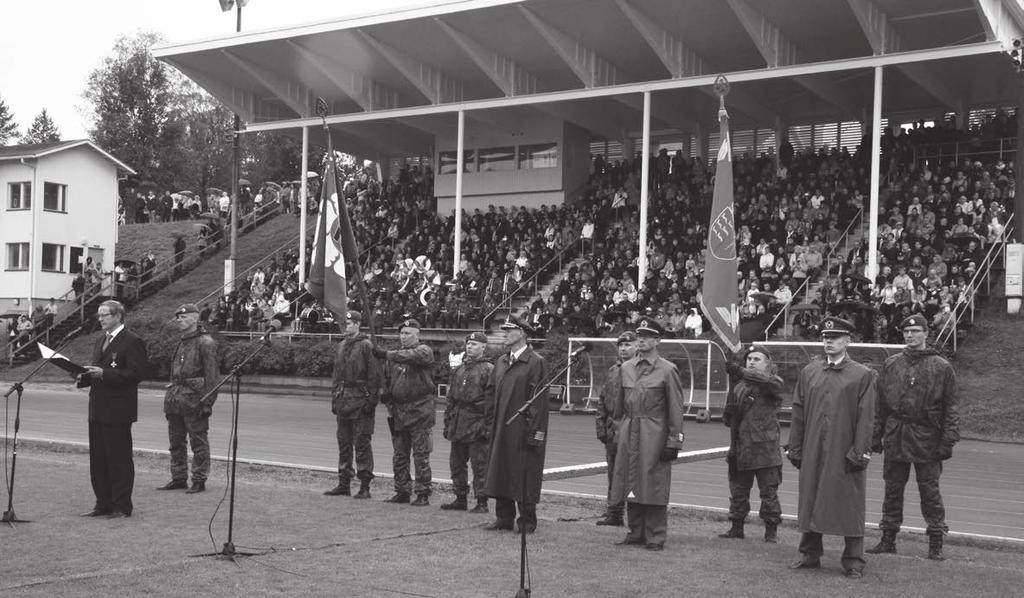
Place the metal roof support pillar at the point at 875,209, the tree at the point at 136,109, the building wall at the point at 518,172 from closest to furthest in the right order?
the metal roof support pillar at the point at 875,209 → the building wall at the point at 518,172 → the tree at the point at 136,109

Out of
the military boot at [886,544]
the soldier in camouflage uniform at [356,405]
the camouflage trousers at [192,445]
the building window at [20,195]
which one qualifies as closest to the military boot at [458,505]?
the soldier in camouflage uniform at [356,405]

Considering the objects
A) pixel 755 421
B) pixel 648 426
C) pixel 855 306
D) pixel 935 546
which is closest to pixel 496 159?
pixel 855 306

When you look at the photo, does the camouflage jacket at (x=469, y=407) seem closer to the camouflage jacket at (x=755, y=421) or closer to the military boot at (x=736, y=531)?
the camouflage jacket at (x=755, y=421)

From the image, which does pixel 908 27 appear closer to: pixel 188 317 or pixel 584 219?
pixel 584 219

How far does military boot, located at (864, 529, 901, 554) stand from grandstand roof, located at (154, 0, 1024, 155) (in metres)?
20.5

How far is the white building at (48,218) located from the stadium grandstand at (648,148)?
31.0ft

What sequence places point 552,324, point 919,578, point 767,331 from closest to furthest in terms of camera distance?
point 919,578 → point 767,331 → point 552,324

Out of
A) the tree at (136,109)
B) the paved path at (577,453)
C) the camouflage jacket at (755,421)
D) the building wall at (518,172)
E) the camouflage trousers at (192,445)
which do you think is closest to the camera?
the camouflage jacket at (755,421)

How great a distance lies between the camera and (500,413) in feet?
35.0

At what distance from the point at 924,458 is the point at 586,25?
25462 millimetres

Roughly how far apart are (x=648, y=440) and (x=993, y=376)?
1694cm

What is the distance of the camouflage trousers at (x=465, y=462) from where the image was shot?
38.6 feet

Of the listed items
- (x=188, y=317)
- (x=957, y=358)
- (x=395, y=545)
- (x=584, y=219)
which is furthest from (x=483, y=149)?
(x=395, y=545)

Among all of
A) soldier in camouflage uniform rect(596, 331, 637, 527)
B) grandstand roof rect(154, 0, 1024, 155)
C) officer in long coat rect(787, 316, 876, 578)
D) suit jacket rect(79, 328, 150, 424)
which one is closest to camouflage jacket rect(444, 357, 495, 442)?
soldier in camouflage uniform rect(596, 331, 637, 527)
